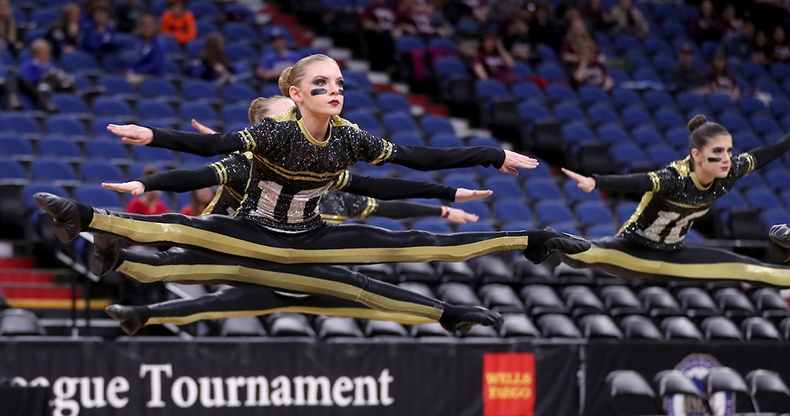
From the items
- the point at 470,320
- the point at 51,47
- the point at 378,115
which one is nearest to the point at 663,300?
the point at 378,115

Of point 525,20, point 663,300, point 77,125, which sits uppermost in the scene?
point 525,20

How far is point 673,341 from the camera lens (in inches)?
423

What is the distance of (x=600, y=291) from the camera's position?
1216 centimetres

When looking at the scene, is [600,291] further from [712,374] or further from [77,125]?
[77,125]

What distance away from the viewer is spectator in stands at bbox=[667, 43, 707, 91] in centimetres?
1733

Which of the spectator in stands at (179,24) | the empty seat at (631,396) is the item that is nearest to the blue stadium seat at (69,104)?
the spectator in stands at (179,24)

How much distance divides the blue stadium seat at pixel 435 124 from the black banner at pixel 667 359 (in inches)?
177

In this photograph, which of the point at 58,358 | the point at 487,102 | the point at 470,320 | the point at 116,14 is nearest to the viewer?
the point at 470,320

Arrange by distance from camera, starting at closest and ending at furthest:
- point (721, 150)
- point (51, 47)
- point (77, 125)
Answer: point (721, 150)
point (77, 125)
point (51, 47)

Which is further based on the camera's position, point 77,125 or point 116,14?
point 116,14

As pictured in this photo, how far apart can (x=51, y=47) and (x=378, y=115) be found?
3.74 meters

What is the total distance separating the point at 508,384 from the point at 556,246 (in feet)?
12.6

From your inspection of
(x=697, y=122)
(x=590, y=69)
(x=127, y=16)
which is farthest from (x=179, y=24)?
(x=697, y=122)

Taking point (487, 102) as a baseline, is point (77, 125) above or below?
below
